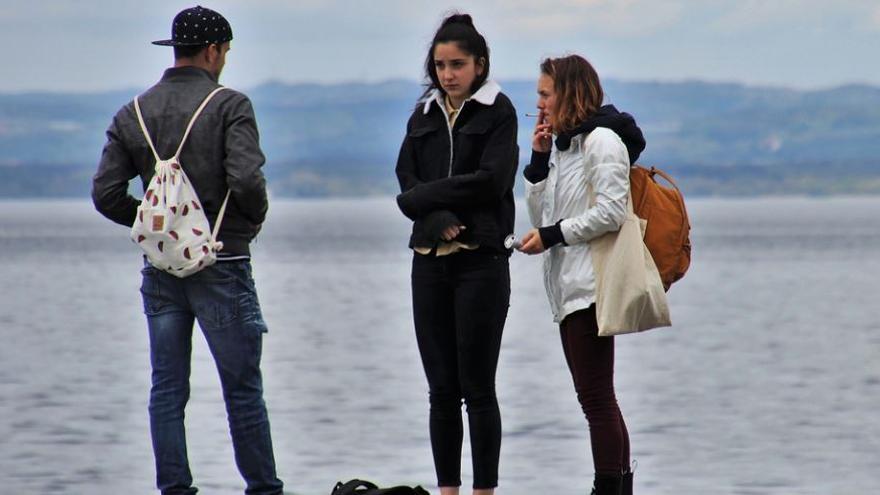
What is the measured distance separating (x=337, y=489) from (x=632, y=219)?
1.39 m

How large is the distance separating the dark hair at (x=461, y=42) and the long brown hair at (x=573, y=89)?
0.30 m

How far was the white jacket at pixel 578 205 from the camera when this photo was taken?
577 centimetres

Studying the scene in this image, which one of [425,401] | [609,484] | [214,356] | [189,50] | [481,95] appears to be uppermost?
[189,50]

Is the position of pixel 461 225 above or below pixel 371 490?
above

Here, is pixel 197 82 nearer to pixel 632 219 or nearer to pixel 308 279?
pixel 632 219

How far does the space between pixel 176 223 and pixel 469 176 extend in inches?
41.2

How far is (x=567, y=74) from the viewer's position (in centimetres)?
586

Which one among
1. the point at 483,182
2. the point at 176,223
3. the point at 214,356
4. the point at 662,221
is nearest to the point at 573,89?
the point at 483,182

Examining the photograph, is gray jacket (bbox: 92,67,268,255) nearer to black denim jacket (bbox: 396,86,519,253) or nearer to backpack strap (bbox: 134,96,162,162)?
backpack strap (bbox: 134,96,162,162)

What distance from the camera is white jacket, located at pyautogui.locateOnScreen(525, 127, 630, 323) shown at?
5.77m

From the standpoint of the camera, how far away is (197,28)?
5.73m

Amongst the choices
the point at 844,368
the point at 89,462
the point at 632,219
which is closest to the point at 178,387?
the point at 632,219

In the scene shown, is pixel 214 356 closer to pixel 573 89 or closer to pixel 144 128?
pixel 144 128

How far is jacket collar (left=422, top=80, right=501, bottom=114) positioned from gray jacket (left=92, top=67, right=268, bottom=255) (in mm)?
748
